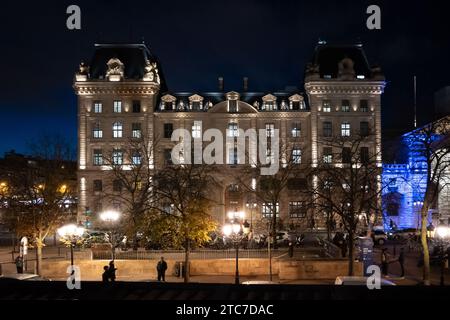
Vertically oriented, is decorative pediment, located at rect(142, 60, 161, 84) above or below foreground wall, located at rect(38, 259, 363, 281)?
above

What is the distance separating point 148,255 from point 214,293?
805 inches

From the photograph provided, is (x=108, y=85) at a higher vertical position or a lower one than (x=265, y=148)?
higher

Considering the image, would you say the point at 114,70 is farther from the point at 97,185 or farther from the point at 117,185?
the point at 117,185

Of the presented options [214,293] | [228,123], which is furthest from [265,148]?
[214,293]

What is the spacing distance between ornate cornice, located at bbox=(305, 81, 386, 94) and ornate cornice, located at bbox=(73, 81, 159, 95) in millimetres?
19464

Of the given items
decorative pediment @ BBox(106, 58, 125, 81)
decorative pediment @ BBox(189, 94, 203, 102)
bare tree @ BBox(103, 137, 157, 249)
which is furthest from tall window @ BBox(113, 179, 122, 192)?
decorative pediment @ BBox(189, 94, 203, 102)

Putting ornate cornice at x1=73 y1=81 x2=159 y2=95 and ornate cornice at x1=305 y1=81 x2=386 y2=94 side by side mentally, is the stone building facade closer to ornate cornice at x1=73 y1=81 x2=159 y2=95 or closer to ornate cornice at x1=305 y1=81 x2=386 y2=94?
ornate cornice at x1=73 y1=81 x2=159 y2=95

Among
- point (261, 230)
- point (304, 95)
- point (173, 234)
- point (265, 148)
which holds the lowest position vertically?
point (261, 230)

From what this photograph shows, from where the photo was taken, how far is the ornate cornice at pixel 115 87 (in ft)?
210

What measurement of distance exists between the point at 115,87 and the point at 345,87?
2793 centimetres

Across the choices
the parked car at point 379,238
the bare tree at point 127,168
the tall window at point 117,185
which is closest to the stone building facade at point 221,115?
the bare tree at point 127,168

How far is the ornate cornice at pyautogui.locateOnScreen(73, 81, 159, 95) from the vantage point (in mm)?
64000

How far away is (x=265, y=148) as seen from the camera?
214 feet
